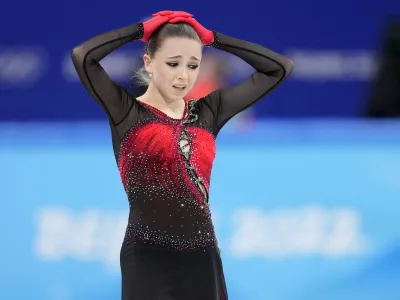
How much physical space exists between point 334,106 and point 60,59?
2.90 metres

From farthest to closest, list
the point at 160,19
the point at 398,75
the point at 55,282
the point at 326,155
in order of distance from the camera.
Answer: the point at 398,75
the point at 326,155
the point at 55,282
the point at 160,19

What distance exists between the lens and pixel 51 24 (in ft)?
26.5

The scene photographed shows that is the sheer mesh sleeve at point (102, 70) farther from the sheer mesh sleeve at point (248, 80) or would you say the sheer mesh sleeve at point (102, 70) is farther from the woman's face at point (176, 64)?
the sheer mesh sleeve at point (248, 80)

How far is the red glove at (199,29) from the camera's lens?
248 centimetres

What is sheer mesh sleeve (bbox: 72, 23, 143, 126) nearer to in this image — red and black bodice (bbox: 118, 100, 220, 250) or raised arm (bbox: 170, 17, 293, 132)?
red and black bodice (bbox: 118, 100, 220, 250)

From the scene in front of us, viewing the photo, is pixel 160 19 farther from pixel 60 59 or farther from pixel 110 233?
pixel 60 59

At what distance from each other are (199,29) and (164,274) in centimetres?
79

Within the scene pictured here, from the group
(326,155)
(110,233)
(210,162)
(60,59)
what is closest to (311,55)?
(60,59)

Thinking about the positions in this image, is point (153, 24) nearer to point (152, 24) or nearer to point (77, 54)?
point (152, 24)

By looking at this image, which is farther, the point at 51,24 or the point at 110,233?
the point at 51,24

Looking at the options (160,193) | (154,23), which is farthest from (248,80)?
(160,193)

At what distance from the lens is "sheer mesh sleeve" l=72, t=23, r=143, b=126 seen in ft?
7.84

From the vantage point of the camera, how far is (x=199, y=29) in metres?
2.51

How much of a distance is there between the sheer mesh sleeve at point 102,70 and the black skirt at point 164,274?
17.0 inches
